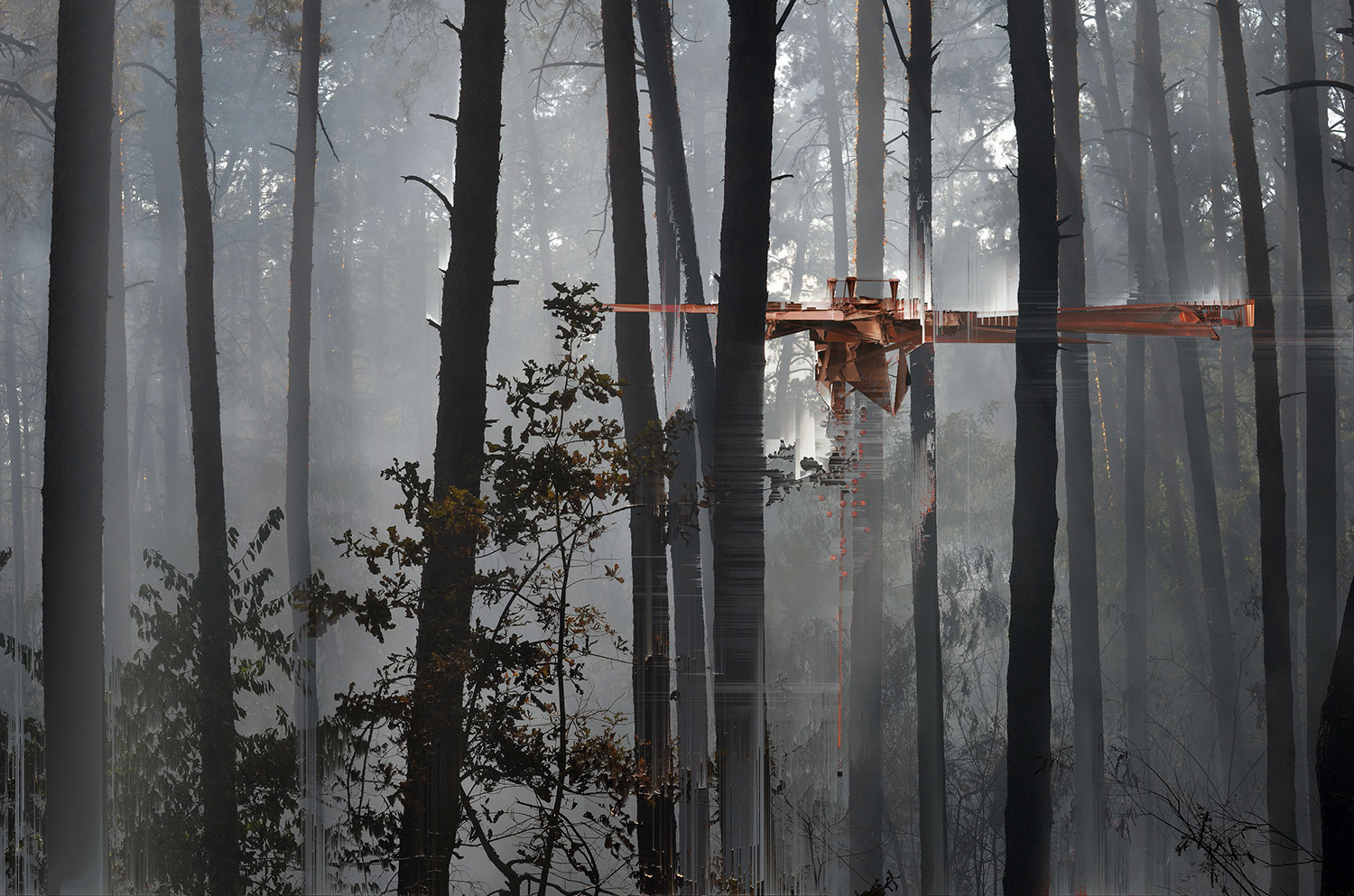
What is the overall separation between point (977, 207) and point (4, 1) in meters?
4.87

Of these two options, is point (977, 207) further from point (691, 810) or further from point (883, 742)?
A: point (691, 810)

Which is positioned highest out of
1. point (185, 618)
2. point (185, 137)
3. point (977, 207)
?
point (185, 137)

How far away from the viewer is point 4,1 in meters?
4.64

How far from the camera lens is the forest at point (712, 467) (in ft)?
9.71

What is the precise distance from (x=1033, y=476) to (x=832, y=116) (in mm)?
2230

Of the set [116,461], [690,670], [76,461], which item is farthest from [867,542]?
[116,461]

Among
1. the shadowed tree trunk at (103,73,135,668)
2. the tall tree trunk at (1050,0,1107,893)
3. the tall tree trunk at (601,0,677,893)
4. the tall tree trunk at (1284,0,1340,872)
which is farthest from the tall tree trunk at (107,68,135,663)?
the tall tree trunk at (1284,0,1340,872)

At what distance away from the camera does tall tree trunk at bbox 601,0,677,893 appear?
300 cm

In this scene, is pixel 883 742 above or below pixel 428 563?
below

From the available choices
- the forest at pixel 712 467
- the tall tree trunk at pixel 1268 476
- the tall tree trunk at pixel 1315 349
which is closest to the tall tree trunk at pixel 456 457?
the forest at pixel 712 467

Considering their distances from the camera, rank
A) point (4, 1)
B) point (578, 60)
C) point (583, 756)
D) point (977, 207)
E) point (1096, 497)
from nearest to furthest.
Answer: point (583, 756) → point (977, 207) → point (4, 1) → point (578, 60) → point (1096, 497)

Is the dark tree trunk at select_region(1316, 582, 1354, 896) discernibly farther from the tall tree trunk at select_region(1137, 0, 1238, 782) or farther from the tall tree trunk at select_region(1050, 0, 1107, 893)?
the tall tree trunk at select_region(1050, 0, 1107, 893)

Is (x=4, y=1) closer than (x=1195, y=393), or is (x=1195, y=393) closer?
(x=4, y=1)

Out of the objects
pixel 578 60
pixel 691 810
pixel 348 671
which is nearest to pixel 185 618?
pixel 348 671
